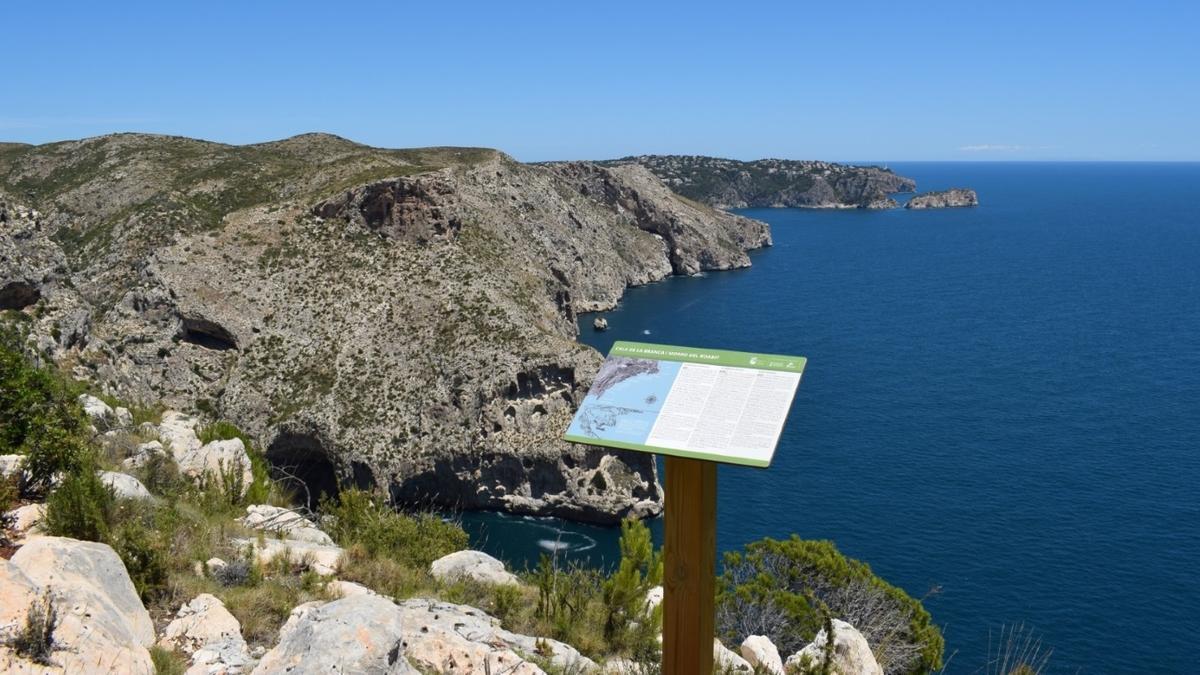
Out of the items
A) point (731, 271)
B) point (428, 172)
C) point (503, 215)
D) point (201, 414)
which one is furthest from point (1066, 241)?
point (201, 414)

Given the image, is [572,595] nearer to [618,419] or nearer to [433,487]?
[618,419]

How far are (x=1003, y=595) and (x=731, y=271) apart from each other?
109573 millimetres

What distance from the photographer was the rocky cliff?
175ft

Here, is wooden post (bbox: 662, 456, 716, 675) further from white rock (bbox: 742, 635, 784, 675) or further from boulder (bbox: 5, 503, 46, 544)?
boulder (bbox: 5, 503, 46, 544)

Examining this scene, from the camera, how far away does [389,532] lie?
14.5 meters

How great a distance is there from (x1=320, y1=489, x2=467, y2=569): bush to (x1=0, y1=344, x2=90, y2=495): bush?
14.5ft

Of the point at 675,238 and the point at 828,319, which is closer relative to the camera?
the point at 828,319

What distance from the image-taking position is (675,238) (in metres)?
153

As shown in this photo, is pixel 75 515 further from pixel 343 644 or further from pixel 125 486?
pixel 343 644

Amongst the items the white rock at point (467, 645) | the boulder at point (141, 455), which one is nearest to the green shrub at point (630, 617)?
the white rock at point (467, 645)

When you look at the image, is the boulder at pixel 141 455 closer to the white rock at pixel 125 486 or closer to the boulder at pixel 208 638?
the white rock at pixel 125 486

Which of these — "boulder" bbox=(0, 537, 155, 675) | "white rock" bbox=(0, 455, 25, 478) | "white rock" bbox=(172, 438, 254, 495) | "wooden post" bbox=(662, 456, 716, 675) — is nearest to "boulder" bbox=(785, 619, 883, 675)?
"wooden post" bbox=(662, 456, 716, 675)

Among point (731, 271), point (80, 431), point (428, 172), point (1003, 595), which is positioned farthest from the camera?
point (731, 271)

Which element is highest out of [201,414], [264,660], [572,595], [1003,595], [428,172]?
[428,172]
